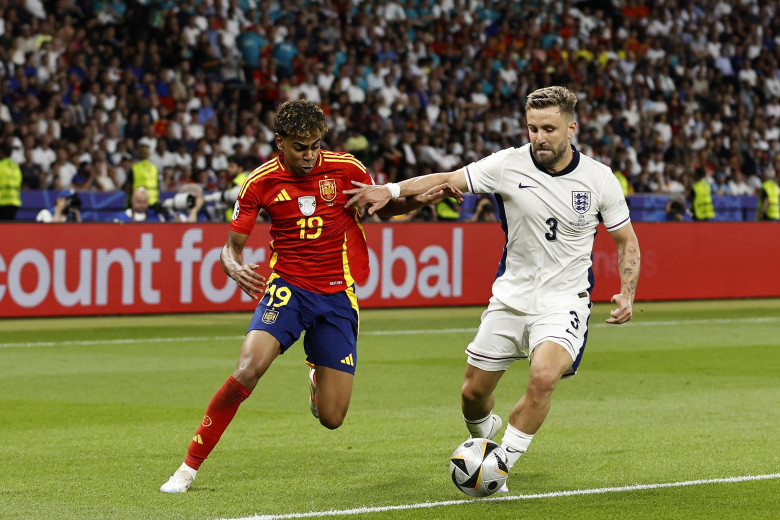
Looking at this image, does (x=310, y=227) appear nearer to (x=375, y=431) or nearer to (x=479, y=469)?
(x=479, y=469)

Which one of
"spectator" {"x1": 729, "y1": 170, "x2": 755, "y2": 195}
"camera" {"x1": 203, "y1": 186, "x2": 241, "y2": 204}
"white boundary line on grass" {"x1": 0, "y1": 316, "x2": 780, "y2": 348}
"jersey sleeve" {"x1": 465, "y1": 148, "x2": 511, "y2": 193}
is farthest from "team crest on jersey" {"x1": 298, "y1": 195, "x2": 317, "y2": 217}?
"spectator" {"x1": 729, "y1": 170, "x2": 755, "y2": 195}

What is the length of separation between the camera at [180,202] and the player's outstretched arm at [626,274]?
11270mm

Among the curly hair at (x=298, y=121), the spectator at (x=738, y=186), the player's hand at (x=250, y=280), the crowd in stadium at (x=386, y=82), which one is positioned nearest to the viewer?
the player's hand at (x=250, y=280)

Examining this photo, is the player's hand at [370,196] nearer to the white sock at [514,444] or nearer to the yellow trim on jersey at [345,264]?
the yellow trim on jersey at [345,264]

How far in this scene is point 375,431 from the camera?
8758 millimetres

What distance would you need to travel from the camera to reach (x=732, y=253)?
830 inches

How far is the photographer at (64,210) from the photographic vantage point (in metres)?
17.0

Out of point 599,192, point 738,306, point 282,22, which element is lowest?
point 738,306

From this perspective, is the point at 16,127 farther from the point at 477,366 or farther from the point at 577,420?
the point at 477,366

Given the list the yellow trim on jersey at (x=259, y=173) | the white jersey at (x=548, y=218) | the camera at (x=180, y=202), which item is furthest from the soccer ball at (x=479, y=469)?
the camera at (x=180, y=202)

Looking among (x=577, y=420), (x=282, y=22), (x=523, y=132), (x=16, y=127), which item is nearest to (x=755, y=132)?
(x=523, y=132)

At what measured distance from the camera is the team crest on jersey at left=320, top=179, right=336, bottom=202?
7.00 m

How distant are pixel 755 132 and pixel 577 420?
22.0 m

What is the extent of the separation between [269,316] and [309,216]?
24.6 inches
